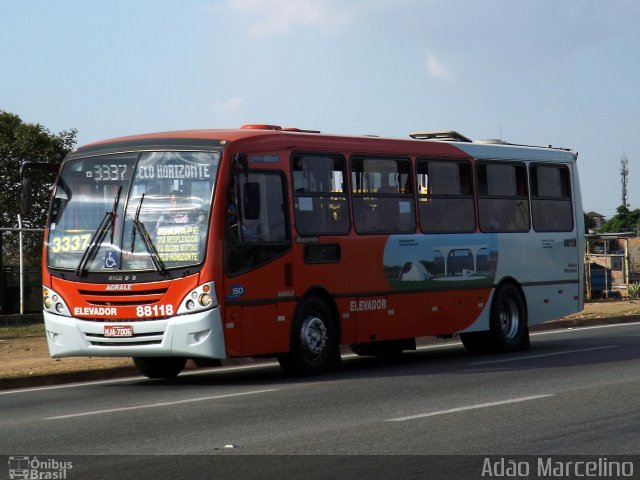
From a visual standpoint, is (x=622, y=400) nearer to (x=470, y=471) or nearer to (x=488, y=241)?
(x=470, y=471)

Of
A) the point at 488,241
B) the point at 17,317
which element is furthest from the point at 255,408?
the point at 17,317

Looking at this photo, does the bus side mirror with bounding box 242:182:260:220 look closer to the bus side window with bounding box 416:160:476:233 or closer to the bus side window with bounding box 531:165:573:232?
the bus side window with bounding box 416:160:476:233

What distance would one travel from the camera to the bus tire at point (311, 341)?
51.9 ft

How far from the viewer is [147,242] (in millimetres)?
14836

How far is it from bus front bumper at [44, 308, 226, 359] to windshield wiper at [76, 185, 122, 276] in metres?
0.71

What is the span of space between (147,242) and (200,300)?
96 centimetres

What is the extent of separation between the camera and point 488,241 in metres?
19.6

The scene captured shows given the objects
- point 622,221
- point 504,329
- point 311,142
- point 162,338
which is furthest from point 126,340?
point 622,221

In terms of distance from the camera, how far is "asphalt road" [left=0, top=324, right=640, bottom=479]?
897 cm

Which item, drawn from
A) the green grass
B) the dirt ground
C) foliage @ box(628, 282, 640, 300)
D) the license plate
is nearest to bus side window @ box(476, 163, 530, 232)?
the dirt ground

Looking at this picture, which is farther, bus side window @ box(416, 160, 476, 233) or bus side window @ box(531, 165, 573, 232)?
bus side window @ box(531, 165, 573, 232)

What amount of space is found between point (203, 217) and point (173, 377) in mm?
3030

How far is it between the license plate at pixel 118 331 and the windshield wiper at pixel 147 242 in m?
0.80

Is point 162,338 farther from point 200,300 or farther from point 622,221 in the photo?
point 622,221
